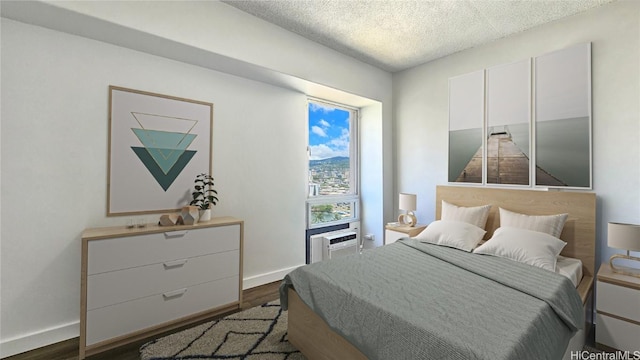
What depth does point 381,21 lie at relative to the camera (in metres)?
2.72

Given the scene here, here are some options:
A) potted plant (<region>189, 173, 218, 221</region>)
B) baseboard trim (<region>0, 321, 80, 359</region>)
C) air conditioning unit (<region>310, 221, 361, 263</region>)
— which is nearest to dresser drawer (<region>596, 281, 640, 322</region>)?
air conditioning unit (<region>310, 221, 361, 263</region>)

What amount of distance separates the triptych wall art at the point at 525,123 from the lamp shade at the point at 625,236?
58cm

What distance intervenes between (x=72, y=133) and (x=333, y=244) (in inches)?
115

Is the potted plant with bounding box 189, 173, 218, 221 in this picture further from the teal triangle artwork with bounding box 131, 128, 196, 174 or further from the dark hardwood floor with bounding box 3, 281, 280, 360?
the dark hardwood floor with bounding box 3, 281, 280, 360

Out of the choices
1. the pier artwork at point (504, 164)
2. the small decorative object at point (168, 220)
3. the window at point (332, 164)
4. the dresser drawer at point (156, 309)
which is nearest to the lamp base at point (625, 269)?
the pier artwork at point (504, 164)

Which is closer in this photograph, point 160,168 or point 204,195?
point 160,168

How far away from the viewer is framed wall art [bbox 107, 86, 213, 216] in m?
2.33

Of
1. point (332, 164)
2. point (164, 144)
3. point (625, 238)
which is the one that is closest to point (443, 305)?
point (625, 238)

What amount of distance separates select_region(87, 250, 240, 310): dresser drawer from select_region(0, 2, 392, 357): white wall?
1.36 ft

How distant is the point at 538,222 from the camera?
2508 millimetres

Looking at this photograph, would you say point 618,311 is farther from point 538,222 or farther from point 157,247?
point 157,247

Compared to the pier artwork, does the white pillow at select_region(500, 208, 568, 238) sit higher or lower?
lower

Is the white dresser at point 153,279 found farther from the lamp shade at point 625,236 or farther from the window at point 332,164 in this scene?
the lamp shade at point 625,236

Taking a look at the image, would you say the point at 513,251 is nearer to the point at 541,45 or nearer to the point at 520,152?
the point at 520,152
